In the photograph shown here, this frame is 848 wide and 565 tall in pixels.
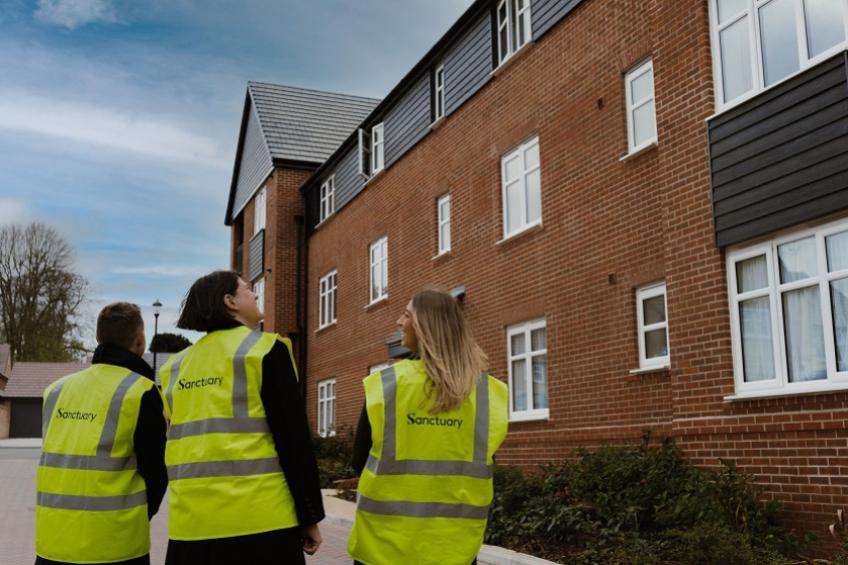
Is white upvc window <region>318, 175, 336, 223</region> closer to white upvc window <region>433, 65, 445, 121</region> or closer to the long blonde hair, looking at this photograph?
white upvc window <region>433, 65, 445, 121</region>

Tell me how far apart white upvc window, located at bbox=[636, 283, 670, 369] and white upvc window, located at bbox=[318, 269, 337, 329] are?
47.0 feet

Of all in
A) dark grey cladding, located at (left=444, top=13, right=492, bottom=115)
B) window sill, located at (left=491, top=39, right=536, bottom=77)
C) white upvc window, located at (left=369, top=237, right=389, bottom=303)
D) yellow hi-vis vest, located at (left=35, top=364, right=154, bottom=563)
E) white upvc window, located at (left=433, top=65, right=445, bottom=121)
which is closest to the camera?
yellow hi-vis vest, located at (left=35, top=364, right=154, bottom=563)

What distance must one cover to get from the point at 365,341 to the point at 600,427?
1105cm

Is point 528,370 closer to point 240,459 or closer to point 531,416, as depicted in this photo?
point 531,416

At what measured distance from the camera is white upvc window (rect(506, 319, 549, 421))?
14.6 m

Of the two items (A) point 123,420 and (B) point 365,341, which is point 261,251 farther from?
(A) point 123,420

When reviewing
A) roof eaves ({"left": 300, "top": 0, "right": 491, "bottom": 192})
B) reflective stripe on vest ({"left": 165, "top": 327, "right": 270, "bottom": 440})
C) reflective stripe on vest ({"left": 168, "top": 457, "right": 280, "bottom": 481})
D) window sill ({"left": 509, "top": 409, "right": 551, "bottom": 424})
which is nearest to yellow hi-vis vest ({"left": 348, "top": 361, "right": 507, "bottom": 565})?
reflective stripe on vest ({"left": 168, "top": 457, "right": 280, "bottom": 481})

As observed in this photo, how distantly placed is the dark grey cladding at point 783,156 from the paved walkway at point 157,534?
4.19 m

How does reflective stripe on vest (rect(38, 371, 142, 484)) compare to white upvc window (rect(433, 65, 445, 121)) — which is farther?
white upvc window (rect(433, 65, 445, 121))

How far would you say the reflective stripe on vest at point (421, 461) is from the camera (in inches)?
129

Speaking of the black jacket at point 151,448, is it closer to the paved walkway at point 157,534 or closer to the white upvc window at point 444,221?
the paved walkway at point 157,534

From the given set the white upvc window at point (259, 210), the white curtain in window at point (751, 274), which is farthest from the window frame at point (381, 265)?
the white curtain in window at point (751, 274)

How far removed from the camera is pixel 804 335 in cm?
930

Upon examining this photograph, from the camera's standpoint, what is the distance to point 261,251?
101 feet
